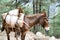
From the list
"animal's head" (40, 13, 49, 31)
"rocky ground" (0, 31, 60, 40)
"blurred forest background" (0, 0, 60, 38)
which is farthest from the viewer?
"blurred forest background" (0, 0, 60, 38)

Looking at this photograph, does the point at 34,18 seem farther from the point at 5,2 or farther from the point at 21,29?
the point at 5,2

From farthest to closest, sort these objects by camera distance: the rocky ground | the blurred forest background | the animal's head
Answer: the blurred forest background → the rocky ground → the animal's head

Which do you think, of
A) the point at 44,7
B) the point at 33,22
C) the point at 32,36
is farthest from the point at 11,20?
the point at 44,7

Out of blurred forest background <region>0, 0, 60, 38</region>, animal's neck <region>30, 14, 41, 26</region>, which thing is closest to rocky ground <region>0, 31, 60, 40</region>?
blurred forest background <region>0, 0, 60, 38</region>

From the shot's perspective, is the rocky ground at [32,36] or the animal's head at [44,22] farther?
the rocky ground at [32,36]

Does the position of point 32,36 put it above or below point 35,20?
below

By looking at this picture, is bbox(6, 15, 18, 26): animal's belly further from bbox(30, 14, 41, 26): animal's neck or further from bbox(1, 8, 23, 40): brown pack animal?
bbox(30, 14, 41, 26): animal's neck

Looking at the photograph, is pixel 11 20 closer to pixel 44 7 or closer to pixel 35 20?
pixel 35 20

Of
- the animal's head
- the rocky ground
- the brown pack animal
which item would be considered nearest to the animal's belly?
the brown pack animal

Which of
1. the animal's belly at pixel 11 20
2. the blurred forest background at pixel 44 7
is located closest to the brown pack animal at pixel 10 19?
the animal's belly at pixel 11 20

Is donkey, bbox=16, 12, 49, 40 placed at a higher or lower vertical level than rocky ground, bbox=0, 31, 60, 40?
higher

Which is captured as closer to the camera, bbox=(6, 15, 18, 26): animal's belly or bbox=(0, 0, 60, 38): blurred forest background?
bbox=(6, 15, 18, 26): animal's belly

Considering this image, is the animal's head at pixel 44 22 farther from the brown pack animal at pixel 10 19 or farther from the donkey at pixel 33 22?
the brown pack animal at pixel 10 19

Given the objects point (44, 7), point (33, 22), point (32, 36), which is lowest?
point (32, 36)
